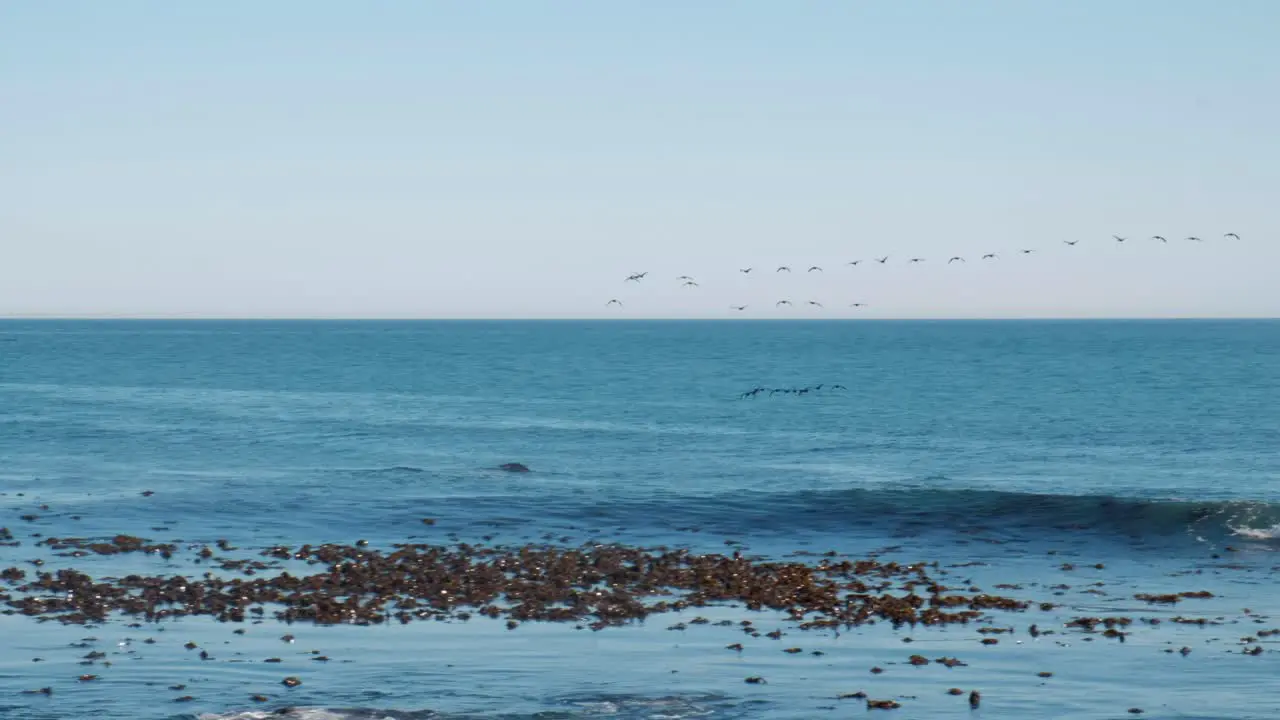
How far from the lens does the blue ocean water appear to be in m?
28.9

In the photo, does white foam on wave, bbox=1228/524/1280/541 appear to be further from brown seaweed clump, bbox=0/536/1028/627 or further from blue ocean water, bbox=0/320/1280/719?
brown seaweed clump, bbox=0/536/1028/627

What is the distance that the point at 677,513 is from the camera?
5738cm

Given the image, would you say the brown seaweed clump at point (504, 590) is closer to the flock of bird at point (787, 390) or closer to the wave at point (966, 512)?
the wave at point (966, 512)

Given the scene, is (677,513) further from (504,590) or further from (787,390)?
(787,390)

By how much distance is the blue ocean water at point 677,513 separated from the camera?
28859mm

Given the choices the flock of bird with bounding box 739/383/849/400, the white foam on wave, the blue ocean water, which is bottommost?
the blue ocean water

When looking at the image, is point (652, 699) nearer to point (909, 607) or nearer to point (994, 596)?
point (909, 607)

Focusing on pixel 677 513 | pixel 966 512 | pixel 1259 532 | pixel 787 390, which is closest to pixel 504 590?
pixel 677 513

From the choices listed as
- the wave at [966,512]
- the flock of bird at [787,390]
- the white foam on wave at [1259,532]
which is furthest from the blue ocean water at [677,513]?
→ the flock of bird at [787,390]

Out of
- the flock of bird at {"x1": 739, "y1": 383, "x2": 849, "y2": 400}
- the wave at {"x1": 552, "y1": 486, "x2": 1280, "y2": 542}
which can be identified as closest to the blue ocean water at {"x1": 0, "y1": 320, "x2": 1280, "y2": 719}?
the wave at {"x1": 552, "y1": 486, "x2": 1280, "y2": 542}

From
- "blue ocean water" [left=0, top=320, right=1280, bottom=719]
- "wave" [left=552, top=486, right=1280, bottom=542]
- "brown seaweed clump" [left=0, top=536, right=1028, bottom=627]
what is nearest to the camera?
"blue ocean water" [left=0, top=320, right=1280, bottom=719]

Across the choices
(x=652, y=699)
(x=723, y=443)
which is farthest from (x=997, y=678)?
(x=723, y=443)

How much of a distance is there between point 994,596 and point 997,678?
9536 millimetres

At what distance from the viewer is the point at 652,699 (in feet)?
92.1
